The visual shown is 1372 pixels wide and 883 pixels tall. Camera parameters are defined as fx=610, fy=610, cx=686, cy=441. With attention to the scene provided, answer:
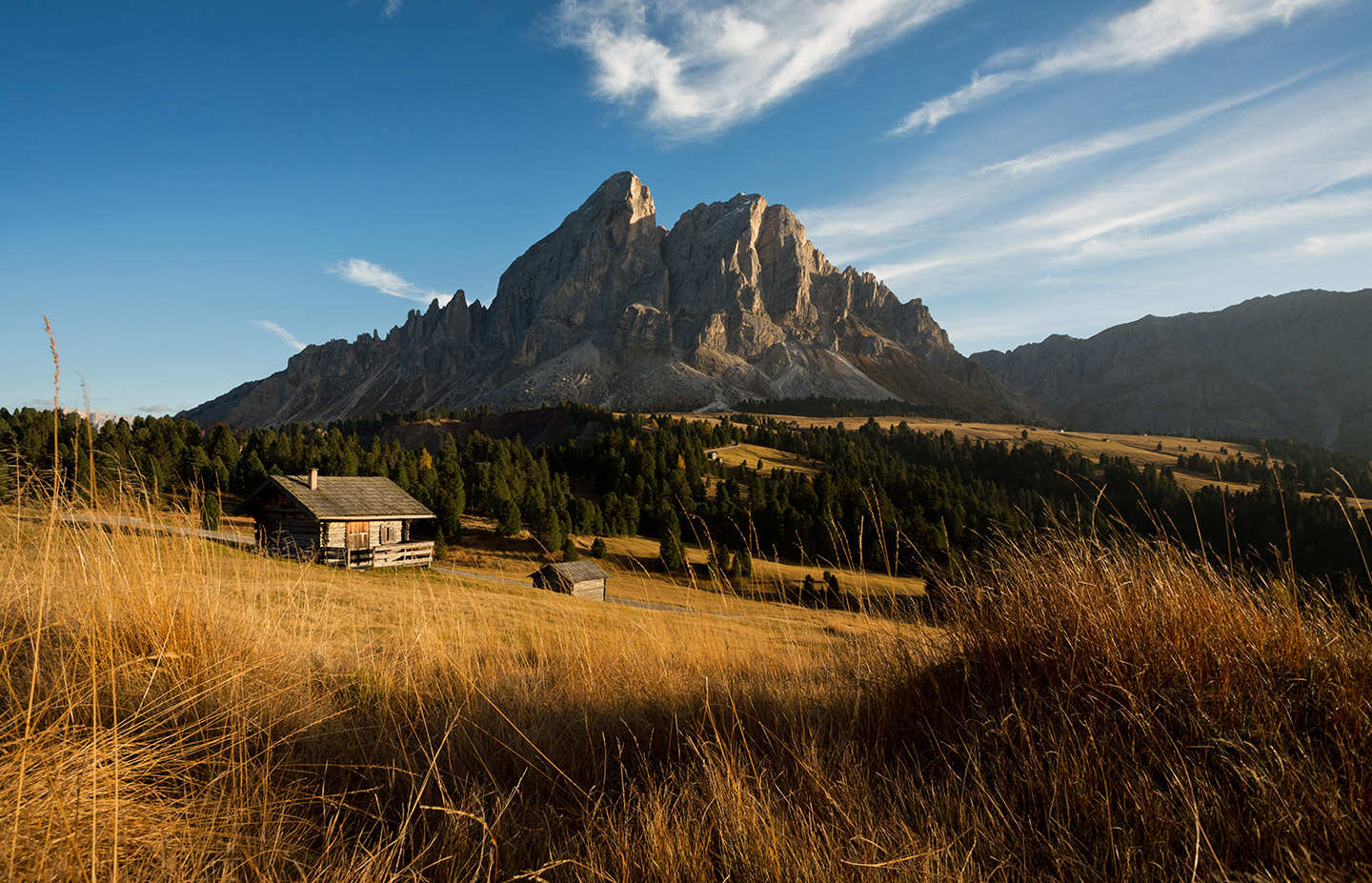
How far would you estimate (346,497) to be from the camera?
2844cm

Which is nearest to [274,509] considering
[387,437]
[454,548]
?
[454,548]

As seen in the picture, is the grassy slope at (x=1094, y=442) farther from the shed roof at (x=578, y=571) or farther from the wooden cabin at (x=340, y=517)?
the wooden cabin at (x=340, y=517)

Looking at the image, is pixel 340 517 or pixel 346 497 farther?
pixel 346 497

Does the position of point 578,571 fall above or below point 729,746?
below

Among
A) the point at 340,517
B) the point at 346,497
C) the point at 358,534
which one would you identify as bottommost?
the point at 358,534

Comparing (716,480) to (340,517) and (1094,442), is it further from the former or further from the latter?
(1094,442)

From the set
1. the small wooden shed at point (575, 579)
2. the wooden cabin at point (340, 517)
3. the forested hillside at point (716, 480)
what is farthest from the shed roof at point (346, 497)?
the small wooden shed at point (575, 579)

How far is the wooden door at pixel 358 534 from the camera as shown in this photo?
93.3 feet

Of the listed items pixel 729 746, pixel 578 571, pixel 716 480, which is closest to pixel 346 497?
pixel 578 571

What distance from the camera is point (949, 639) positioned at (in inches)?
126

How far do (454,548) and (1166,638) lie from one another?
44.0 meters

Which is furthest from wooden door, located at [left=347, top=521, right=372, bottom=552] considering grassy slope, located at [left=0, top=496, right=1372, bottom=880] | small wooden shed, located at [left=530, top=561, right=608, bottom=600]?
grassy slope, located at [left=0, top=496, right=1372, bottom=880]

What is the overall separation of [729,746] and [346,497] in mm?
30466

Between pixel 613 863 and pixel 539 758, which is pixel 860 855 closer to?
pixel 613 863
